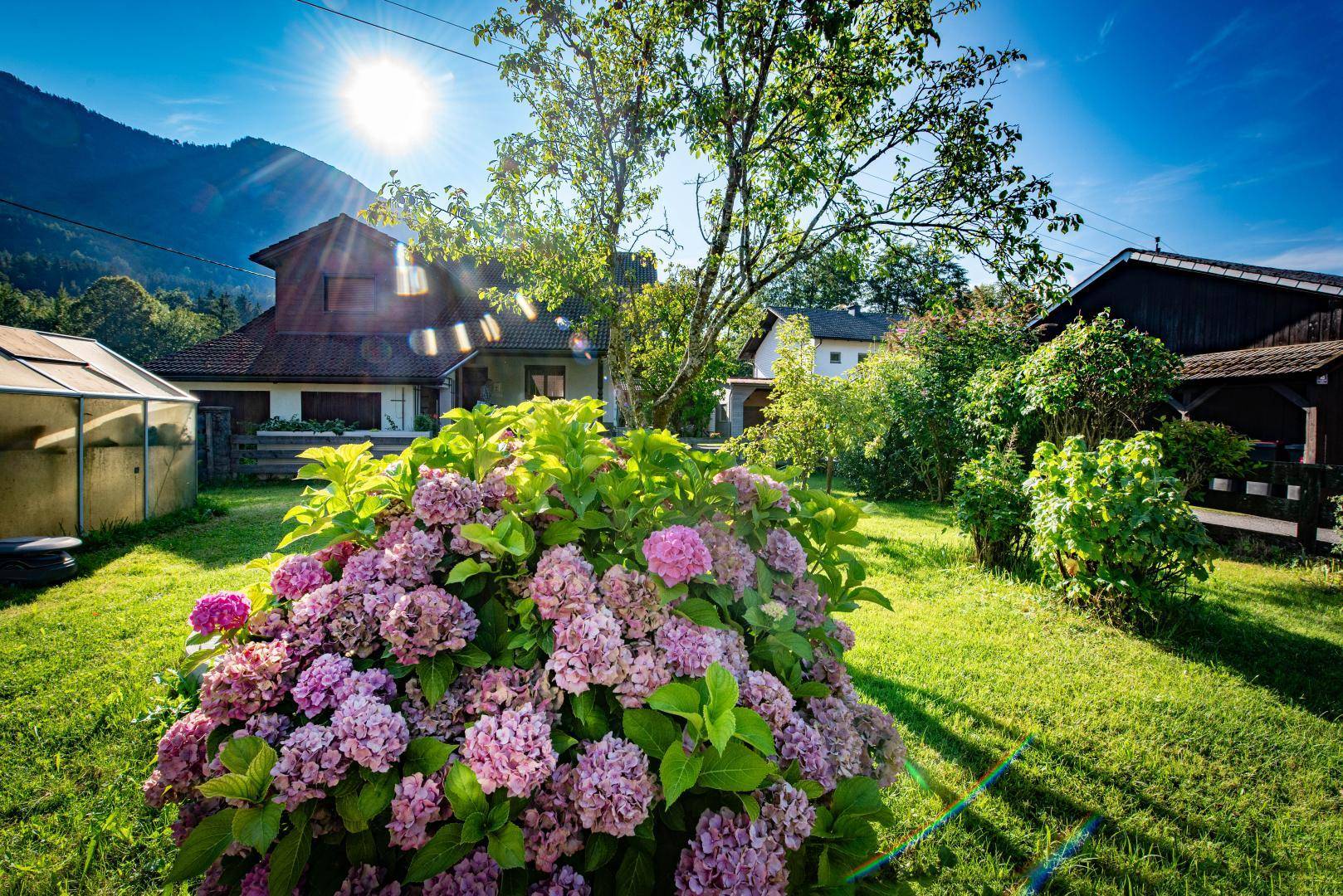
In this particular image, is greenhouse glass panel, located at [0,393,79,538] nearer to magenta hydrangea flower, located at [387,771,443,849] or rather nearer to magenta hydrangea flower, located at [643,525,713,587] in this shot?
magenta hydrangea flower, located at [387,771,443,849]

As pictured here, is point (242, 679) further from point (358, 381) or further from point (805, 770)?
point (358, 381)

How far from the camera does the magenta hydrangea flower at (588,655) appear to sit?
1.22 metres

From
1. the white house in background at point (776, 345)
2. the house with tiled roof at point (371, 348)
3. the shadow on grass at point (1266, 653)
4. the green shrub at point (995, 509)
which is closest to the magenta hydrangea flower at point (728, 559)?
the shadow on grass at point (1266, 653)

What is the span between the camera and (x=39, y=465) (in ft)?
20.8

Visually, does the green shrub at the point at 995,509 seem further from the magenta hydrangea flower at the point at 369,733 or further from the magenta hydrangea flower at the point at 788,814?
the magenta hydrangea flower at the point at 369,733

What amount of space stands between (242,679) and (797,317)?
442 inches

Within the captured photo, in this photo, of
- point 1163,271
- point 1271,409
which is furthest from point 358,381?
point 1271,409

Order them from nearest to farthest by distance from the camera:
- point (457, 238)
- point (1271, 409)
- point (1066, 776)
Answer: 1. point (1066, 776)
2. point (457, 238)
3. point (1271, 409)

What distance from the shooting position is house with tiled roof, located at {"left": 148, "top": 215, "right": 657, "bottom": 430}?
1602 cm

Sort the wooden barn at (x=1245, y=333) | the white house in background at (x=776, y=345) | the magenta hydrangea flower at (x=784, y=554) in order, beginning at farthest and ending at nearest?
the white house in background at (x=776, y=345) < the wooden barn at (x=1245, y=333) < the magenta hydrangea flower at (x=784, y=554)

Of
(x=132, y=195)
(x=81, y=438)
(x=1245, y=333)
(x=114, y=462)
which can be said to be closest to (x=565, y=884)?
(x=81, y=438)

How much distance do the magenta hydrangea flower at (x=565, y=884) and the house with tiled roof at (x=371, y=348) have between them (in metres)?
14.5

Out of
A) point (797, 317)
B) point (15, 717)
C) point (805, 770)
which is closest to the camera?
point (805, 770)

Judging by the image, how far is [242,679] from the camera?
4.11ft
